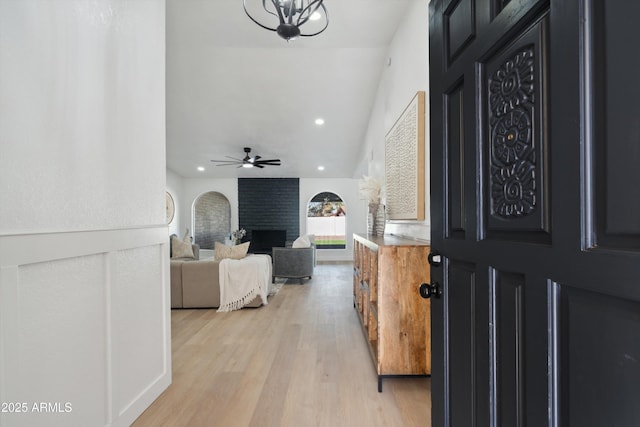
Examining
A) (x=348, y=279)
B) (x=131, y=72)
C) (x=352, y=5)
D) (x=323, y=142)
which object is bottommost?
(x=348, y=279)

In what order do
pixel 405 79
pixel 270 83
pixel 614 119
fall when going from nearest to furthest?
pixel 614 119, pixel 405 79, pixel 270 83

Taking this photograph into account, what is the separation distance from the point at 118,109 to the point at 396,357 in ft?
7.44

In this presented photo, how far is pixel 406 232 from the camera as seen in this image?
3.10m

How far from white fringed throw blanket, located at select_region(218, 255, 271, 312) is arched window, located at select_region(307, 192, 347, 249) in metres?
5.02

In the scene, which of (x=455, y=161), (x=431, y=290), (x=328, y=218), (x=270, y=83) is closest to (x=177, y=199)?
(x=328, y=218)

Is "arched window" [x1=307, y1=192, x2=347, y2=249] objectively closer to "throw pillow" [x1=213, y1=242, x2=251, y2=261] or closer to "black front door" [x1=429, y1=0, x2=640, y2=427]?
"throw pillow" [x1=213, y1=242, x2=251, y2=261]

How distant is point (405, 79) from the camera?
10.3ft

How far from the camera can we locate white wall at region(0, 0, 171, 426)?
1179 millimetres

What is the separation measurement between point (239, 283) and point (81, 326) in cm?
274

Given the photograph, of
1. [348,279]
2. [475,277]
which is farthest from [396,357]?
[348,279]

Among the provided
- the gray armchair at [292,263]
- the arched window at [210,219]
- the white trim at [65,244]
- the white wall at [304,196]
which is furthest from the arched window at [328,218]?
the white trim at [65,244]

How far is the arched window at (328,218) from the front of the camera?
9195 mm

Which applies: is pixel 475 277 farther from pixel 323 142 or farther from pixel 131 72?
pixel 323 142

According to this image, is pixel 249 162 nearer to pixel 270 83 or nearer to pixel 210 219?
pixel 270 83
